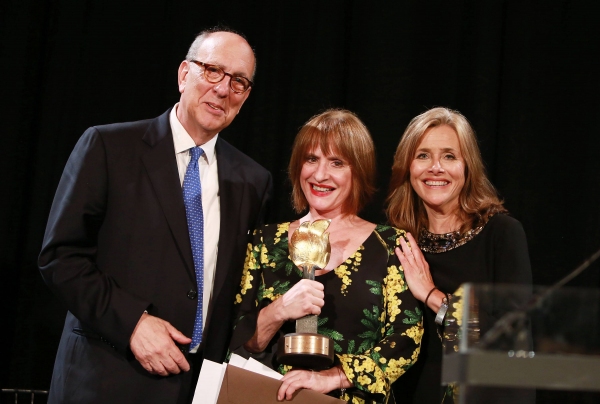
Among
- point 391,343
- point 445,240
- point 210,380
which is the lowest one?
point 210,380

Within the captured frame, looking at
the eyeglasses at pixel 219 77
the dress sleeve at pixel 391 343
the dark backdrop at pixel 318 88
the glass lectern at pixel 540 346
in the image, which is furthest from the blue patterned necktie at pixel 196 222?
the glass lectern at pixel 540 346

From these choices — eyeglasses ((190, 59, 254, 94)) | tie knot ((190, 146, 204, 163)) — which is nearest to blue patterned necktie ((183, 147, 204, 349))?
tie knot ((190, 146, 204, 163))

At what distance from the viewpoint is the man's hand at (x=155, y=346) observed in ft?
7.23

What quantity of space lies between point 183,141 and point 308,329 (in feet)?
2.90

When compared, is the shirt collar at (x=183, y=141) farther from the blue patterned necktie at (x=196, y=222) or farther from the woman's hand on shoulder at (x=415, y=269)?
the woman's hand on shoulder at (x=415, y=269)

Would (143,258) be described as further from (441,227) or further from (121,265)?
(441,227)

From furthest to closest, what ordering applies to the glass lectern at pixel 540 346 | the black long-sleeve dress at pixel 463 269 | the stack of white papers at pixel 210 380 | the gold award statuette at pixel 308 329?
the black long-sleeve dress at pixel 463 269, the stack of white papers at pixel 210 380, the gold award statuette at pixel 308 329, the glass lectern at pixel 540 346

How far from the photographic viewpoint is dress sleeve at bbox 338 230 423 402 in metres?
2.19

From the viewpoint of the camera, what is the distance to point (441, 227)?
8.96 ft

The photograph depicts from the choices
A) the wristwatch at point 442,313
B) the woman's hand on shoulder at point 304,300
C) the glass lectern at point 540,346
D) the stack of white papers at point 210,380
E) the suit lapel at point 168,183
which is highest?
the suit lapel at point 168,183

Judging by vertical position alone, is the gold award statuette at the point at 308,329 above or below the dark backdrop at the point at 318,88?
below

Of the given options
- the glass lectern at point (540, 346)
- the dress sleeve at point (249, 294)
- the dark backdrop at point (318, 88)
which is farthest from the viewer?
the dark backdrop at point (318, 88)

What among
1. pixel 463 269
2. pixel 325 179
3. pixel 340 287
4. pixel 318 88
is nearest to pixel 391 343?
pixel 340 287

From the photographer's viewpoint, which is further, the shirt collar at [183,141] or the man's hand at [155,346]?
the shirt collar at [183,141]
